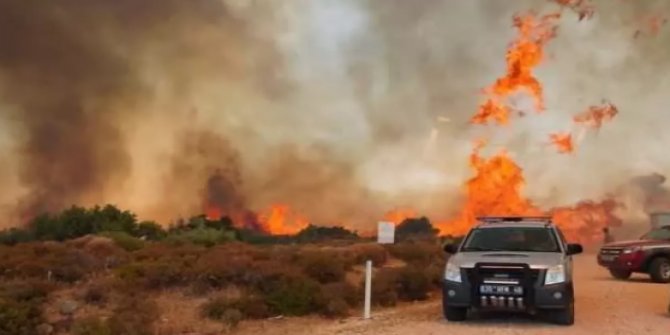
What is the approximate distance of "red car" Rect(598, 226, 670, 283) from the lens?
880 inches

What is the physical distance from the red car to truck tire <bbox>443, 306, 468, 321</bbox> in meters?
11.1

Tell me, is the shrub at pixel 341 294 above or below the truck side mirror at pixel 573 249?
below

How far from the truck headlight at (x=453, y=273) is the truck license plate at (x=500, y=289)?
18.2 inches

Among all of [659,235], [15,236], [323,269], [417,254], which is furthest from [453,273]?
[15,236]

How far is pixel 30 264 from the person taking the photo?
22.3 m

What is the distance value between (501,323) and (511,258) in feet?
4.58

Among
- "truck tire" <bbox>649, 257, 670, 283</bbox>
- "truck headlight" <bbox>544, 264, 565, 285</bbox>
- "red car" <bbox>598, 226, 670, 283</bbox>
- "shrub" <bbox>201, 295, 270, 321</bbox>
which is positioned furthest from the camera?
"red car" <bbox>598, 226, 670, 283</bbox>

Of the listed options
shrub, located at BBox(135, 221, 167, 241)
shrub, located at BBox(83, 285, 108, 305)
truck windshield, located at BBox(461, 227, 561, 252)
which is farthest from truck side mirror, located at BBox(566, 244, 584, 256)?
shrub, located at BBox(135, 221, 167, 241)

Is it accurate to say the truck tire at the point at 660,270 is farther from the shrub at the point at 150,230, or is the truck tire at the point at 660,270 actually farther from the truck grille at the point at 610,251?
the shrub at the point at 150,230

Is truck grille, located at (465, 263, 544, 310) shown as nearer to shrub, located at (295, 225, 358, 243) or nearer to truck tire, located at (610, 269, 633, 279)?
truck tire, located at (610, 269, 633, 279)

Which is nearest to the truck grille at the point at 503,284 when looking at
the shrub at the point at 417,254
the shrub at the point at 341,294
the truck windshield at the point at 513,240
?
the truck windshield at the point at 513,240

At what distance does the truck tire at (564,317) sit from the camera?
13.1 meters

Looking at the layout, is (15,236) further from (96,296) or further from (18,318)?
(18,318)

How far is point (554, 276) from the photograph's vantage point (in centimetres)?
1274
